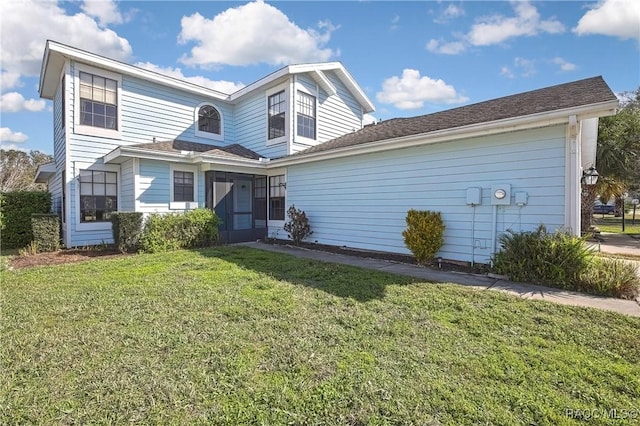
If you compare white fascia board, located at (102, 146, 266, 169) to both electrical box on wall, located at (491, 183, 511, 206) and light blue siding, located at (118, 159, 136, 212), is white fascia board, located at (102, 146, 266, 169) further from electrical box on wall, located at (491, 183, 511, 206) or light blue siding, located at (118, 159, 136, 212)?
electrical box on wall, located at (491, 183, 511, 206)

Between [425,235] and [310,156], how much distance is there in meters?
4.35

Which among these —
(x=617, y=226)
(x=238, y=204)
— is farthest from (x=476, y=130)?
(x=617, y=226)

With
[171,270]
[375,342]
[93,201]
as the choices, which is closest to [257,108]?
[93,201]

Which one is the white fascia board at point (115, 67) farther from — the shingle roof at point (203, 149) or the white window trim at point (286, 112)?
the white window trim at point (286, 112)

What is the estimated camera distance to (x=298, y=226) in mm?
9984

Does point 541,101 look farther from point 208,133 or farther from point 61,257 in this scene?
point 61,257

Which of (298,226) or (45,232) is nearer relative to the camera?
(45,232)

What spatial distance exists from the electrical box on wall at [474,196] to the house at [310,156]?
0.09ft

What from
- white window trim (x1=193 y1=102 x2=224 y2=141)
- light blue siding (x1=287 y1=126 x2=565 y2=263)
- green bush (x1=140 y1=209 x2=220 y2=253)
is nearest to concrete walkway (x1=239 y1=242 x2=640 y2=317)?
light blue siding (x1=287 y1=126 x2=565 y2=263)

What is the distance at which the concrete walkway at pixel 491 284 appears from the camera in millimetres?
4207

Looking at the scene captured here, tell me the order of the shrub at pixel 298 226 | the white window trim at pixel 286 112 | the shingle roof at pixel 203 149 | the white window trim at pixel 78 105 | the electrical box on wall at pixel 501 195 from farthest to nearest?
the white window trim at pixel 286 112 → the shingle roof at pixel 203 149 → the shrub at pixel 298 226 → the white window trim at pixel 78 105 → the electrical box on wall at pixel 501 195

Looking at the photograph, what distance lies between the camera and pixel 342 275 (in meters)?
6.02

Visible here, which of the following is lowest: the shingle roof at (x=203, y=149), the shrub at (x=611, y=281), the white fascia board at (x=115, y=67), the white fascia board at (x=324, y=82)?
the shrub at (x=611, y=281)

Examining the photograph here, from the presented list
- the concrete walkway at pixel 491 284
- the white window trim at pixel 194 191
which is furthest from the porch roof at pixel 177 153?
→ the concrete walkway at pixel 491 284
